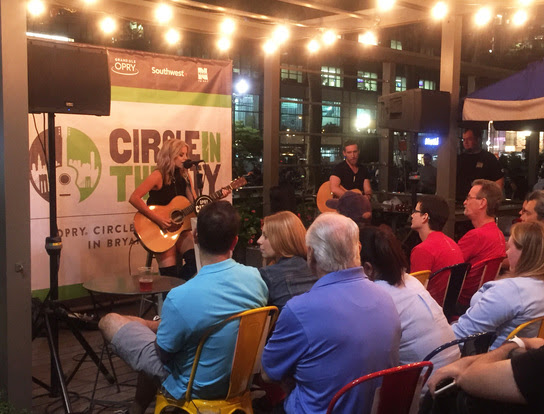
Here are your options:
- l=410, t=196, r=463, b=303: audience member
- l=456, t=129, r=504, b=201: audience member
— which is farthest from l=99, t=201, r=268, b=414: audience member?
l=456, t=129, r=504, b=201: audience member

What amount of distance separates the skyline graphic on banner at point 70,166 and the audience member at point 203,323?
2.77m

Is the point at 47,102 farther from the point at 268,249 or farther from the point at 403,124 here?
the point at 403,124

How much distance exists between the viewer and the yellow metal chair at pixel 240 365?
8.94 ft

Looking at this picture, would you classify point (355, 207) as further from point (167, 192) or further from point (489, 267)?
point (167, 192)

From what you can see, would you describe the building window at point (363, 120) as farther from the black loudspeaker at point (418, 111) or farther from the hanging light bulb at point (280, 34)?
the hanging light bulb at point (280, 34)

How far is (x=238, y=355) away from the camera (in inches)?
109

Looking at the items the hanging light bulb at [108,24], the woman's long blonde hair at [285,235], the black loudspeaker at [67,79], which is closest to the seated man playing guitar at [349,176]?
the hanging light bulb at [108,24]

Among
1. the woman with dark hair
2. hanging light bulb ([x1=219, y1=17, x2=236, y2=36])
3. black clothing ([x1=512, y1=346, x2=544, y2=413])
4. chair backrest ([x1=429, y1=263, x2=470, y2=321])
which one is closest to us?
black clothing ([x1=512, y1=346, x2=544, y2=413])

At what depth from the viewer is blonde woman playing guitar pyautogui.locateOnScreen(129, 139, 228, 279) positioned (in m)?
5.38

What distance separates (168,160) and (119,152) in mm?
722

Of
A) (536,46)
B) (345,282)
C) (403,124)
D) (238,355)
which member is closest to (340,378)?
(345,282)

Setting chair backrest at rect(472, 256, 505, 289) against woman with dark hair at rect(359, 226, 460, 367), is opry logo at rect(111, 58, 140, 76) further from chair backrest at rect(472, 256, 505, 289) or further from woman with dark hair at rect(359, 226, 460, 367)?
woman with dark hair at rect(359, 226, 460, 367)

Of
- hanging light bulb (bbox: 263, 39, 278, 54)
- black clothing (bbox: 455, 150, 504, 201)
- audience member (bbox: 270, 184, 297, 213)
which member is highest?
hanging light bulb (bbox: 263, 39, 278, 54)

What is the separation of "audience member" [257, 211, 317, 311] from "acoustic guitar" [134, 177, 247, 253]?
2079 millimetres
